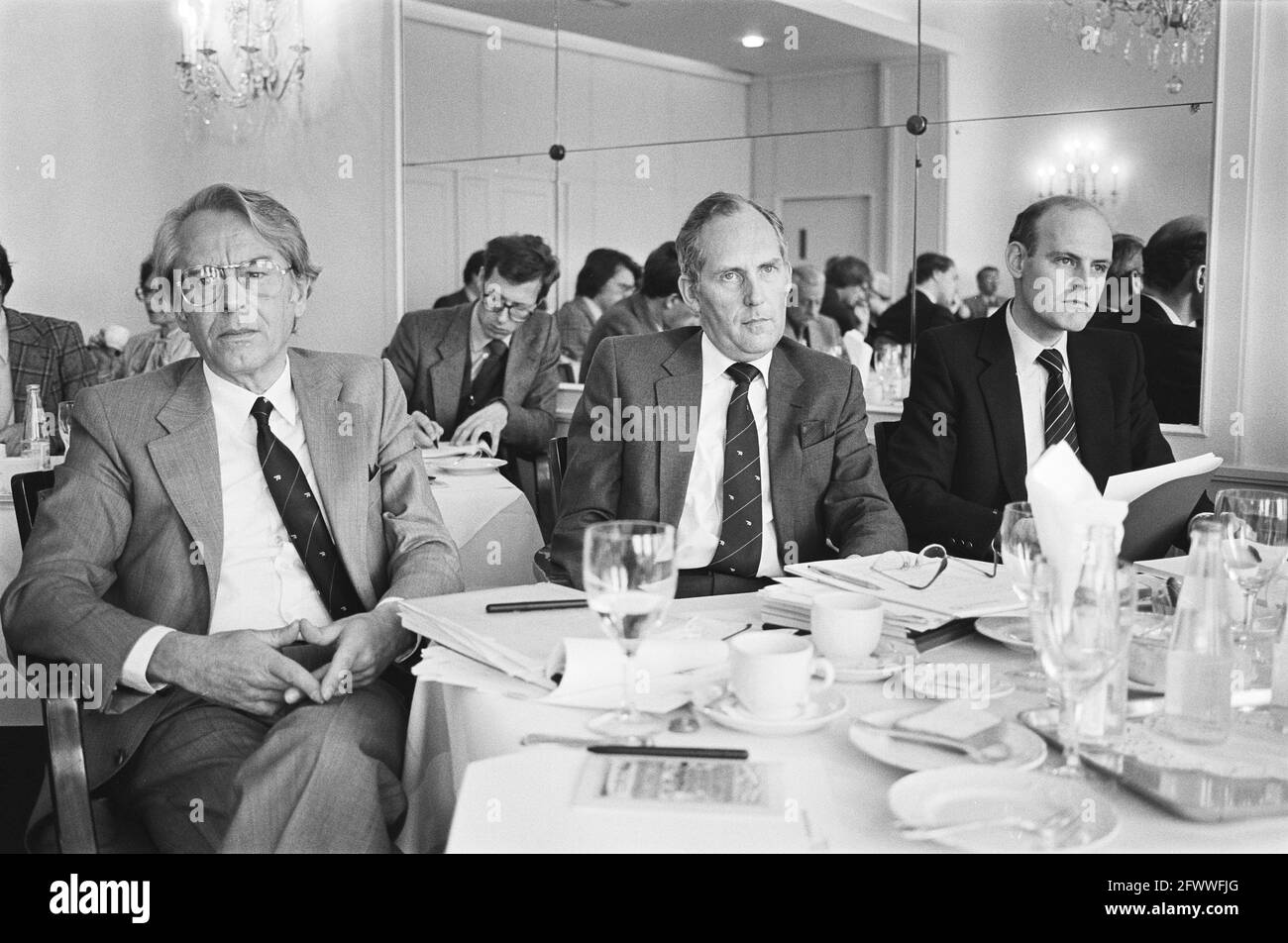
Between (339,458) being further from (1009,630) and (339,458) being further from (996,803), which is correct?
(996,803)

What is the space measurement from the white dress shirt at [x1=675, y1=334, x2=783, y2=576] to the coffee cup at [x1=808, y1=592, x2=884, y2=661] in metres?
0.84

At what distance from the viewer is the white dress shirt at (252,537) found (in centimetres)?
195

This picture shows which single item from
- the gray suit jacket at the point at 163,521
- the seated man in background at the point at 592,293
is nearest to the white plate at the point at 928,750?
the gray suit jacket at the point at 163,521

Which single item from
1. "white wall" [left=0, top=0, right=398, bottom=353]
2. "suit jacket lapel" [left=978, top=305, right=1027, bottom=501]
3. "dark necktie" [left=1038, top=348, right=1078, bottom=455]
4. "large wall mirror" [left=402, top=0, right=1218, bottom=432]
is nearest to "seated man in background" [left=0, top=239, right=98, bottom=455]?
"white wall" [left=0, top=0, right=398, bottom=353]

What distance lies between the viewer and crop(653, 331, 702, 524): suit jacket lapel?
2.34 m

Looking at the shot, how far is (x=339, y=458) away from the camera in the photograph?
204cm

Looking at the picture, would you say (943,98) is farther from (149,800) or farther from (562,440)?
(149,800)

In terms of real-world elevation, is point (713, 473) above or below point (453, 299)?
below

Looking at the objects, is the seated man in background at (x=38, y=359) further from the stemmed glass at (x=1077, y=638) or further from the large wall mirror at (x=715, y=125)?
the stemmed glass at (x=1077, y=638)

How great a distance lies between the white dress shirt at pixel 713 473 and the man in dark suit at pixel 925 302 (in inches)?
114

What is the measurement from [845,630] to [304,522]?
0.96m

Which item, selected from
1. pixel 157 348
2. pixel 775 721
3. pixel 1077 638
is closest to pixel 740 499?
pixel 775 721

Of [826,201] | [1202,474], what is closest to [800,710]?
[1202,474]

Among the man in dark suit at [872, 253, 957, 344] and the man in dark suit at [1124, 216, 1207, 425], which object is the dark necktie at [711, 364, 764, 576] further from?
the man in dark suit at [872, 253, 957, 344]
